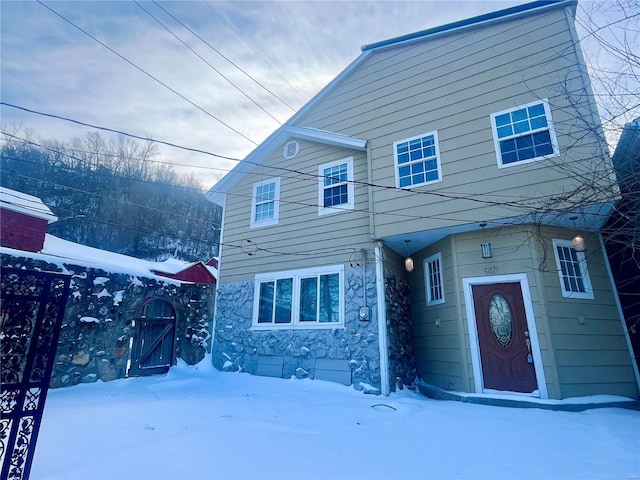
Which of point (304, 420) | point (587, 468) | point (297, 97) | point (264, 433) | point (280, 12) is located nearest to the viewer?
point (587, 468)

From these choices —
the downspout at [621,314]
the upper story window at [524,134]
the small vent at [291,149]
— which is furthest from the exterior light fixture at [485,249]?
the small vent at [291,149]

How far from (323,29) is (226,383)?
7915 millimetres

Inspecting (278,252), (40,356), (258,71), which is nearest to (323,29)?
(258,71)

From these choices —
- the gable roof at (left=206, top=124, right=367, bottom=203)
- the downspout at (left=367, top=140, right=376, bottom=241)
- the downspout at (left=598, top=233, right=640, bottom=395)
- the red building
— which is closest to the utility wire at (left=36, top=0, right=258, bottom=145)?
the gable roof at (left=206, top=124, right=367, bottom=203)

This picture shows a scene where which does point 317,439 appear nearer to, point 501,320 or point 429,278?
point 501,320

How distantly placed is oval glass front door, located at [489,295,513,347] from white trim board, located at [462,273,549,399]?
29cm

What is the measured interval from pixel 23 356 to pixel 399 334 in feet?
21.2

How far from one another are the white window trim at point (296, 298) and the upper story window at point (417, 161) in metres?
2.44

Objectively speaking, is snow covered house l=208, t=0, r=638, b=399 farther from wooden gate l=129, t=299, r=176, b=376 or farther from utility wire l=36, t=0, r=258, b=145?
utility wire l=36, t=0, r=258, b=145

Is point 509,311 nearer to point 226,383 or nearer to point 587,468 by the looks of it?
point 587,468

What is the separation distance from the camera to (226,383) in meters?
7.15

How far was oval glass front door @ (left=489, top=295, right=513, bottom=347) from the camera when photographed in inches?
238

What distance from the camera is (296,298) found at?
7.88m

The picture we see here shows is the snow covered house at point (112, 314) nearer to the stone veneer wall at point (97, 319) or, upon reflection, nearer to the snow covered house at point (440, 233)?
the stone veneer wall at point (97, 319)
